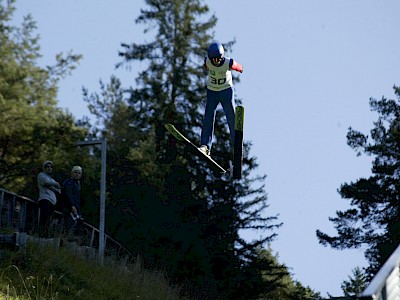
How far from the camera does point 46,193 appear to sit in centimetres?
1538

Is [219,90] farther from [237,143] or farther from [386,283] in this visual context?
[386,283]

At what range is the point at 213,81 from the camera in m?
13.5

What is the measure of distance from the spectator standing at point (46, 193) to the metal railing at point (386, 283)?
8270 millimetres

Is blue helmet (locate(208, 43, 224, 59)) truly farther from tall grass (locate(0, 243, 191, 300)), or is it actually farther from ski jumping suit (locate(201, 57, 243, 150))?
tall grass (locate(0, 243, 191, 300))

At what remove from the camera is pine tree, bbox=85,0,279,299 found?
82.5 feet

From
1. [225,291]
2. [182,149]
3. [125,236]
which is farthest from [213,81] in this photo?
[182,149]

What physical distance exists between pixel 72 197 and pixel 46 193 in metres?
0.56

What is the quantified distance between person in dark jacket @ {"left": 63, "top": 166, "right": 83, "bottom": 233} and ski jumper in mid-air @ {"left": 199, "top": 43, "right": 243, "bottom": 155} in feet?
9.01

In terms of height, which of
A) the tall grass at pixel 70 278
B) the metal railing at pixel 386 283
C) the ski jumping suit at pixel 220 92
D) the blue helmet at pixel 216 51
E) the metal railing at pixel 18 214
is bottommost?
the metal railing at pixel 386 283

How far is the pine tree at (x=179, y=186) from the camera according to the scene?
25.1m

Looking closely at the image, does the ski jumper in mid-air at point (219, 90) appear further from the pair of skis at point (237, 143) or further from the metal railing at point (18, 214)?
the metal railing at point (18, 214)

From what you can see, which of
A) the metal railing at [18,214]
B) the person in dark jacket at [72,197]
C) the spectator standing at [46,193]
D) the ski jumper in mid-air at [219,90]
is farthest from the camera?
the metal railing at [18,214]

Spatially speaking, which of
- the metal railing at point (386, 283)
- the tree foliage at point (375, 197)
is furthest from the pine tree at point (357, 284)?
the metal railing at point (386, 283)

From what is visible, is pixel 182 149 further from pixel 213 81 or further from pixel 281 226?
pixel 213 81
